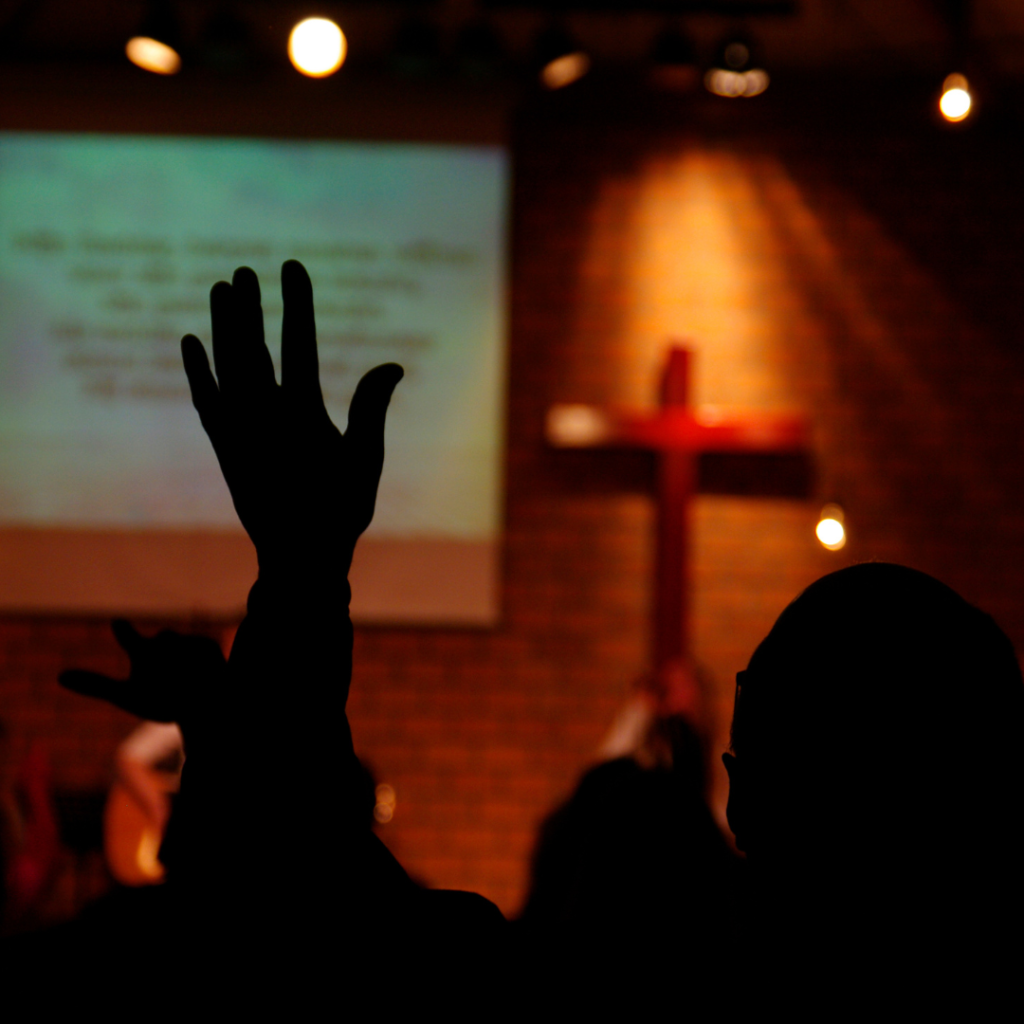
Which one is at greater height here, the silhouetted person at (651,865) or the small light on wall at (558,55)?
the small light on wall at (558,55)

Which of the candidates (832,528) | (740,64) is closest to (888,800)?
(832,528)

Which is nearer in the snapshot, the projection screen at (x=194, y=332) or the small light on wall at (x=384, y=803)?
the small light on wall at (x=384, y=803)

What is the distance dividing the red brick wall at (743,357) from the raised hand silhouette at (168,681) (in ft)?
10.5

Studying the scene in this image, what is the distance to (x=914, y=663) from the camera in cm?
54

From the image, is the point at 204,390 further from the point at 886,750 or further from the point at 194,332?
the point at 194,332

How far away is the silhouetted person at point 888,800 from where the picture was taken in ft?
1.67

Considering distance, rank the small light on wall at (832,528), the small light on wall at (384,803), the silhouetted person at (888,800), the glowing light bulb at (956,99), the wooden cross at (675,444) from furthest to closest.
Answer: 1. the wooden cross at (675,444)
2. the small light on wall at (384,803)
3. the glowing light bulb at (956,99)
4. the small light on wall at (832,528)
5. the silhouetted person at (888,800)

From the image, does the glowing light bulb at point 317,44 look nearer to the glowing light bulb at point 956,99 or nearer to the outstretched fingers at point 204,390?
the glowing light bulb at point 956,99

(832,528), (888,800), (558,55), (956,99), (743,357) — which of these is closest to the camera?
(888,800)

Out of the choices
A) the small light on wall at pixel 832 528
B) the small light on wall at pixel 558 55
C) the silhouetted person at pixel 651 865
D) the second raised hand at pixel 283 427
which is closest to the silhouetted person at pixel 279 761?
the second raised hand at pixel 283 427

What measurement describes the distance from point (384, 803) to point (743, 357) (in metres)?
2.08

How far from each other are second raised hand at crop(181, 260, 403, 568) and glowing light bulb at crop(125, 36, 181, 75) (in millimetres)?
3168

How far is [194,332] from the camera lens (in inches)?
150

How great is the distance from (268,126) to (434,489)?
1.48 m
